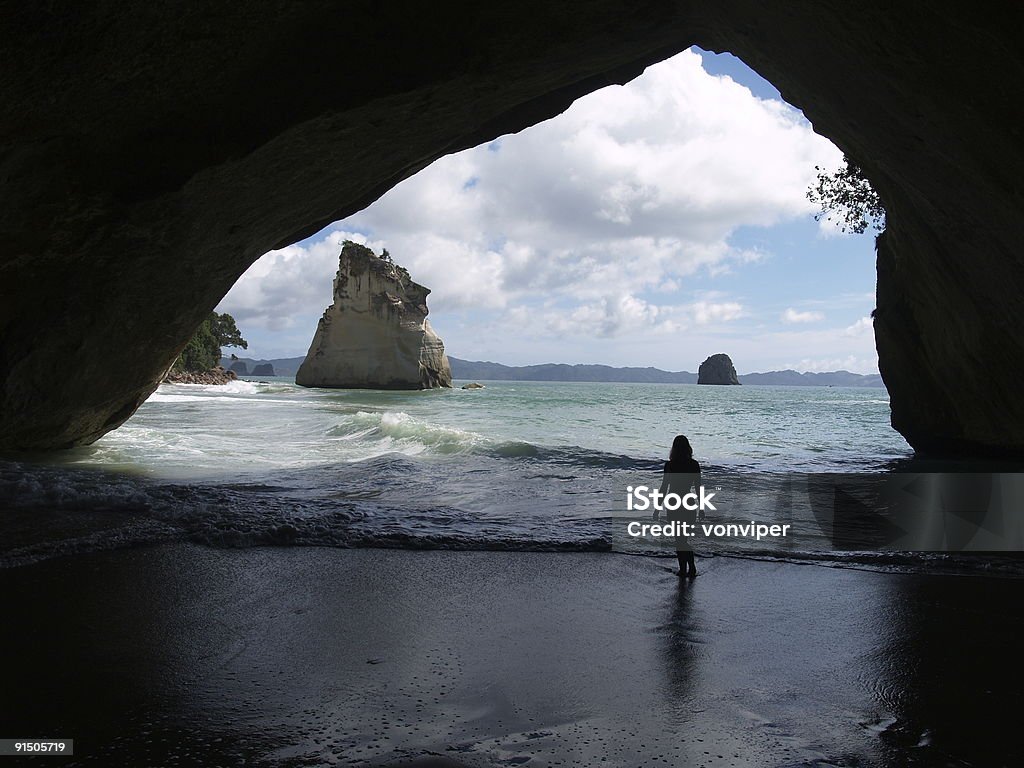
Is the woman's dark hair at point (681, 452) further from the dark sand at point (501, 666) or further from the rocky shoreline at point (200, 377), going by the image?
the rocky shoreline at point (200, 377)

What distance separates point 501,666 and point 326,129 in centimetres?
656

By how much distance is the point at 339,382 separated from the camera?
61.4 meters

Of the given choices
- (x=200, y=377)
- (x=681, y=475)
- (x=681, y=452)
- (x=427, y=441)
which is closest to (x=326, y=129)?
(x=681, y=452)

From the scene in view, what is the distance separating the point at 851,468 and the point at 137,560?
44.2ft

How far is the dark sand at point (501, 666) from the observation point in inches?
105

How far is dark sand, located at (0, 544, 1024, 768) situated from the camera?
2674 millimetres

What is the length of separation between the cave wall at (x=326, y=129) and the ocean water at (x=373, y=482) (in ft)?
8.50

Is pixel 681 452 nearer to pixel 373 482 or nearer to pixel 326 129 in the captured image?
pixel 326 129

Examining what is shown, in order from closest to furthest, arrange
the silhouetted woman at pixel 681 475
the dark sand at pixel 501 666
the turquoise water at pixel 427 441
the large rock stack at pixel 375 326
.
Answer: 1. the dark sand at pixel 501 666
2. the silhouetted woman at pixel 681 475
3. the turquoise water at pixel 427 441
4. the large rock stack at pixel 375 326

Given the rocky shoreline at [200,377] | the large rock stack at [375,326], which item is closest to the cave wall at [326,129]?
the large rock stack at [375,326]

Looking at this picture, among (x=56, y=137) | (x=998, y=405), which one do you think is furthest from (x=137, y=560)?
(x=998, y=405)

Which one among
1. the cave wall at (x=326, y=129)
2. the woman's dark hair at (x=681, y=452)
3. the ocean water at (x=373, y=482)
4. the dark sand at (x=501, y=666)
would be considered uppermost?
the cave wall at (x=326, y=129)

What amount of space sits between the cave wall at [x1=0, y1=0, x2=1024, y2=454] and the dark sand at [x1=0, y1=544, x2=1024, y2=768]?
3852 millimetres

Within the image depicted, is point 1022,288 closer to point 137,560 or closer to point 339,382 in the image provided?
point 137,560
